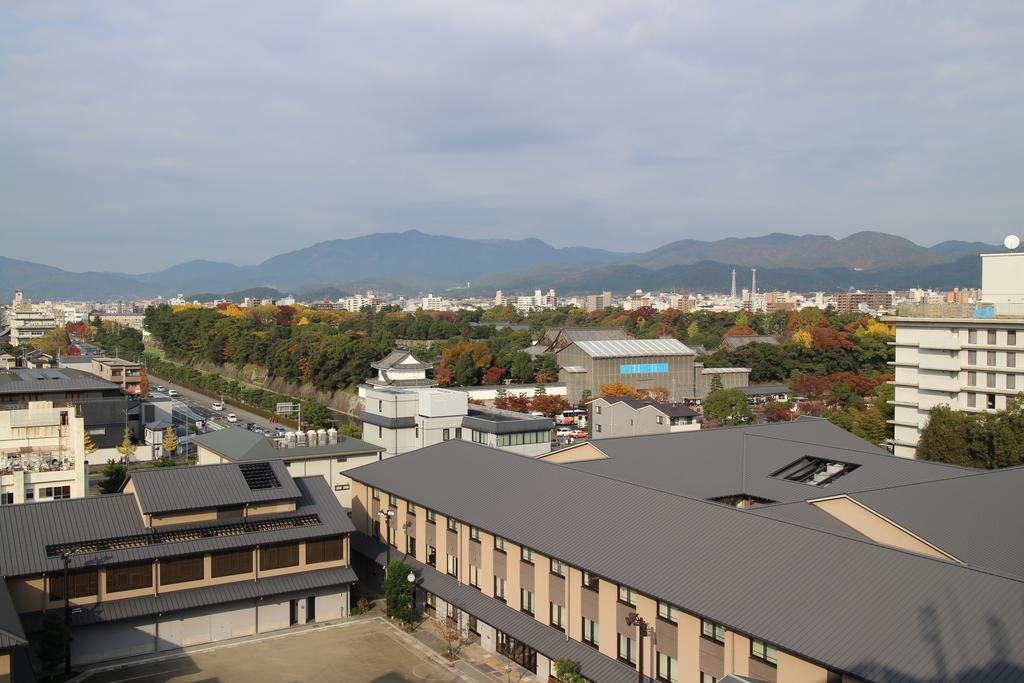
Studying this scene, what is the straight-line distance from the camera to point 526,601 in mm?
22609

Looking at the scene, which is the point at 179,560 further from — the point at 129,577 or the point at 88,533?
the point at 88,533

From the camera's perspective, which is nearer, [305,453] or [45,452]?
[305,453]

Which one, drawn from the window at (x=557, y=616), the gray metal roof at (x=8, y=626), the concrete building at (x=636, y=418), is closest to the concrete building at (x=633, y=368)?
the concrete building at (x=636, y=418)

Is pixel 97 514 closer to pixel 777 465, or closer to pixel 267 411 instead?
pixel 777 465

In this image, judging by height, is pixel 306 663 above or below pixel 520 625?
below

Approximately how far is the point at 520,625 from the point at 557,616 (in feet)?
3.97

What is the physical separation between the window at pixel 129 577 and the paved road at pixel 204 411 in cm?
4371

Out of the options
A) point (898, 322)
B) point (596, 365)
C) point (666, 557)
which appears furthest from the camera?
point (596, 365)

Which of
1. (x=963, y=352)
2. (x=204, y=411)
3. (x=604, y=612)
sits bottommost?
(x=204, y=411)

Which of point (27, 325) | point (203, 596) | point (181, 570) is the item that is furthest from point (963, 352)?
point (27, 325)

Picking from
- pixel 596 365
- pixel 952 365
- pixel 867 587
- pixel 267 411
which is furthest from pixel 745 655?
pixel 267 411

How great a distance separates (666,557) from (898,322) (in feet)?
133

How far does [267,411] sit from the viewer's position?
77.7 m

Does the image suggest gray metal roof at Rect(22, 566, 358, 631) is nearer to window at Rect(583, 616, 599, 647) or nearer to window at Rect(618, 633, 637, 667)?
window at Rect(583, 616, 599, 647)
